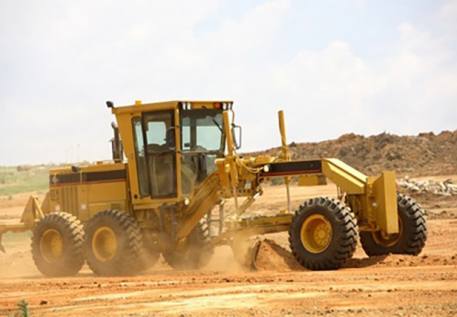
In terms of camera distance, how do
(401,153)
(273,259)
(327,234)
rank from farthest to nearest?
(401,153) → (273,259) → (327,234)

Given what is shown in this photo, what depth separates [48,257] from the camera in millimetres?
20016

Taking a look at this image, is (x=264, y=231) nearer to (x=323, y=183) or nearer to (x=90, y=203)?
(x=323, y=183)

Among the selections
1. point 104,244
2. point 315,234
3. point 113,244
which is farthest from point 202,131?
point 315,234

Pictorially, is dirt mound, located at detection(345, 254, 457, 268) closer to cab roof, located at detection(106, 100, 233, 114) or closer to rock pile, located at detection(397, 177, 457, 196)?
cab roof, located at detection(106, 100, 233, 114)

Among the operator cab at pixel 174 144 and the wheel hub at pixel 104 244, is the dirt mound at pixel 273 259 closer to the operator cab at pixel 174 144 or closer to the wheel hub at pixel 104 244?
the operator cab at pixel 174 144

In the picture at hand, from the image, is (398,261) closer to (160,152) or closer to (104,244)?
(160,152)

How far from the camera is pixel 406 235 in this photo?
1717 centimetres

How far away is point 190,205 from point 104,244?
173 cm

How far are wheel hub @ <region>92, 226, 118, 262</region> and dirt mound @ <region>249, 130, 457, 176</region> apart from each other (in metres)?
28.5

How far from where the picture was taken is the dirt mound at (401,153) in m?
48.8

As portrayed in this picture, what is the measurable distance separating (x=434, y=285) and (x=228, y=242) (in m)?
5.83

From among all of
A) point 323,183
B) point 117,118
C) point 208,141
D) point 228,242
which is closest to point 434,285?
point 323,183

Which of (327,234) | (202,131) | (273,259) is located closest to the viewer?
(327,234)

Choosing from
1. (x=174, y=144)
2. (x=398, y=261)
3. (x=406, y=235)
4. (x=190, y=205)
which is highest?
(x=174, y=144)
